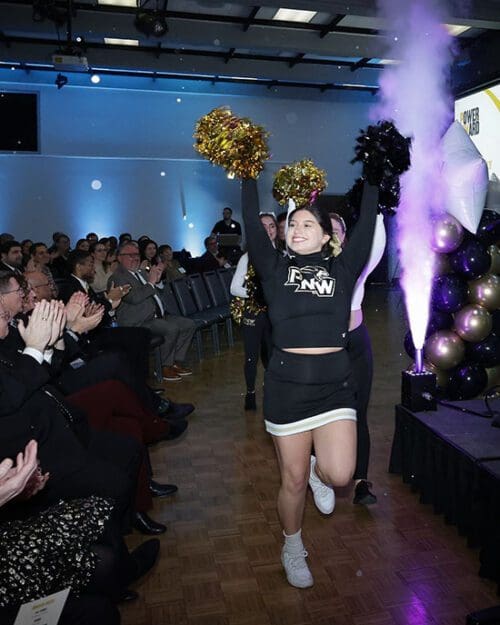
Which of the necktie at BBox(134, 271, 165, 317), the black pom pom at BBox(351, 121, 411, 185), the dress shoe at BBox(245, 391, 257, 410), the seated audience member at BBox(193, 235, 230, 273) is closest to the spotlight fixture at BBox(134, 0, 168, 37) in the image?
the seated audience member at BBox(193, 235, 230, 273)

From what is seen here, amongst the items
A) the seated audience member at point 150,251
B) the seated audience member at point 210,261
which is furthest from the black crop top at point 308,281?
the seated audience member at point 210,261

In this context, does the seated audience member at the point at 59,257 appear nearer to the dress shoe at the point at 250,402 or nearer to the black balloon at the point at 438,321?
the dress shoe at the point at 250,402

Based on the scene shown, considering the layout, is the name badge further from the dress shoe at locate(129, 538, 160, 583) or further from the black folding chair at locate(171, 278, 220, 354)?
the black folding chair at locate(171, 278, 220, 354)

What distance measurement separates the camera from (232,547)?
3062 millimetres

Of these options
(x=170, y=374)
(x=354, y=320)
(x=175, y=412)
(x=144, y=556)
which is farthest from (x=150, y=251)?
(x=144, y=556)

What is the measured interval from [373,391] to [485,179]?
221cm

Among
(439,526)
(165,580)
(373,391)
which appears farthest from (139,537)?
(373,391)

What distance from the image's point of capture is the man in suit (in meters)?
6.35

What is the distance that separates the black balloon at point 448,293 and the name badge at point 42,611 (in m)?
3.51

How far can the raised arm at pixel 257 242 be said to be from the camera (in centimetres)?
256

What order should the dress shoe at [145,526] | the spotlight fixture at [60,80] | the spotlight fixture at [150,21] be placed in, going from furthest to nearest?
the spotlight fixture at [60,80] → the spotlight fixture at [150,21] → the dress shoe at [145,526]

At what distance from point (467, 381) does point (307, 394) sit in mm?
2662

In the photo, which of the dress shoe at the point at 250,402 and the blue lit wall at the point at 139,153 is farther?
the blue lit wall at the point at 139,153

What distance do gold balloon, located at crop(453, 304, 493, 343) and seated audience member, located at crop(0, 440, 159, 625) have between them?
10.7 ft
